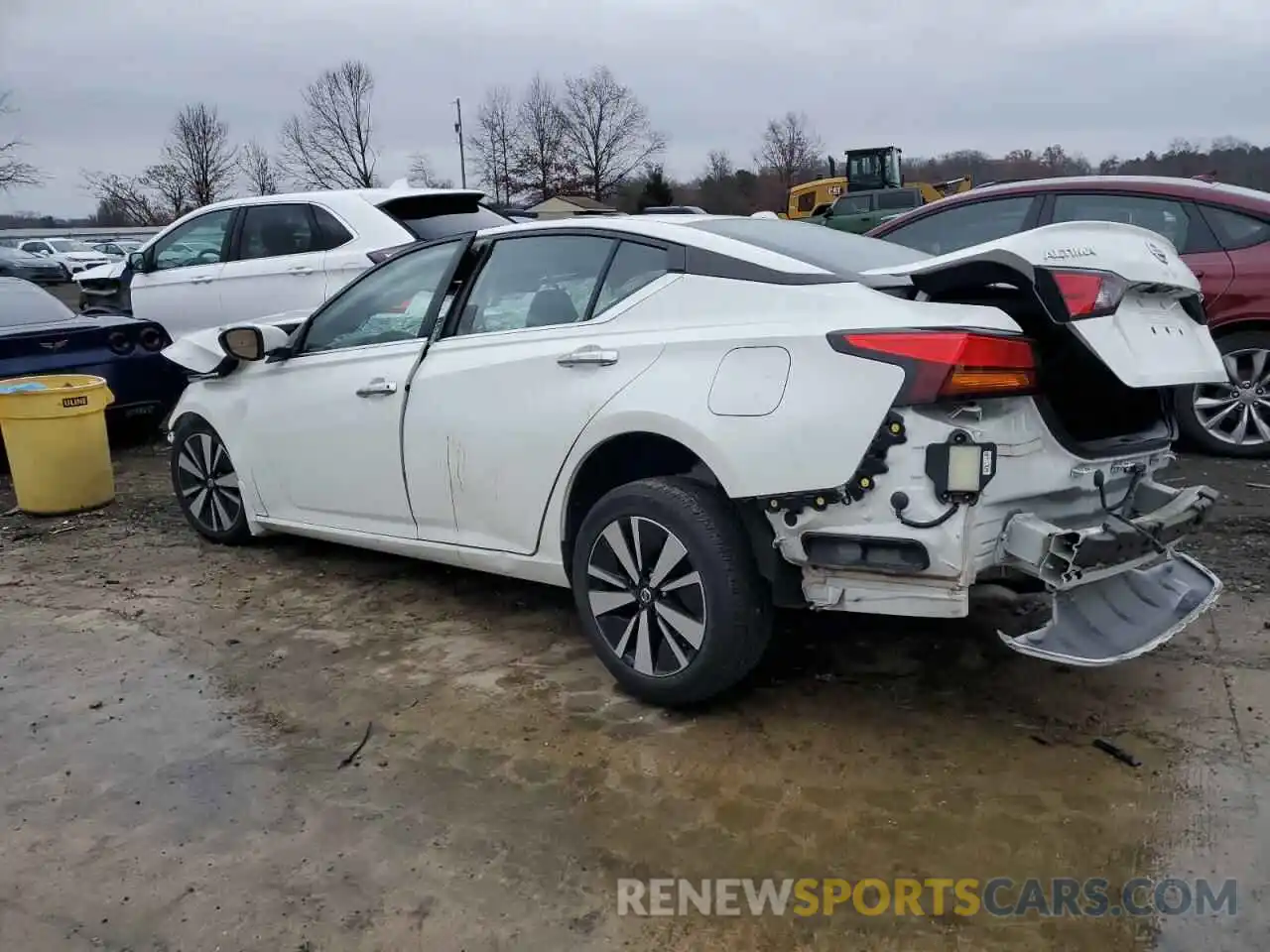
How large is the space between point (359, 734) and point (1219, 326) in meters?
5.35

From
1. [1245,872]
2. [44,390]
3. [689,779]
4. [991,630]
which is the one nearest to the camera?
[1245,872]

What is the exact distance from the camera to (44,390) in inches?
240

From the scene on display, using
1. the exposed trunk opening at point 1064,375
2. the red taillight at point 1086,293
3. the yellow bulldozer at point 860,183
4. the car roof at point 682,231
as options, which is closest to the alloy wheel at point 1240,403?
the exposed trunk opening at point 1064,375

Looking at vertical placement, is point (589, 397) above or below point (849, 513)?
above

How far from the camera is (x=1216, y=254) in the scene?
6.14m

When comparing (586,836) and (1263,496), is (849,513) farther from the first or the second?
(1263,496)

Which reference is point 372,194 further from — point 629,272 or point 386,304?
point 629,272

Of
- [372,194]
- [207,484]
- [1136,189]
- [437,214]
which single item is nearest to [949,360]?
[207,484]

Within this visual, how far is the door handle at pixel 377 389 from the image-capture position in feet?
14.0

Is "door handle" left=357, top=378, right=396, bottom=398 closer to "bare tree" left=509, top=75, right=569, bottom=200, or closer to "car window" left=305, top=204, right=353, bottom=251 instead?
"car window" left=305, top=204, right=353, bottom=251

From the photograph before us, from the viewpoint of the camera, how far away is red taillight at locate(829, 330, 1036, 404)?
9.30ft

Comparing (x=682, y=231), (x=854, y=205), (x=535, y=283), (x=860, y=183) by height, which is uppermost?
(x=860, y=183)

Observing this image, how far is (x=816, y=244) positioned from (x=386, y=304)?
6.21 feet

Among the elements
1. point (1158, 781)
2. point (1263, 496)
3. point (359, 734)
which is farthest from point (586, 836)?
point (1263, 496)
